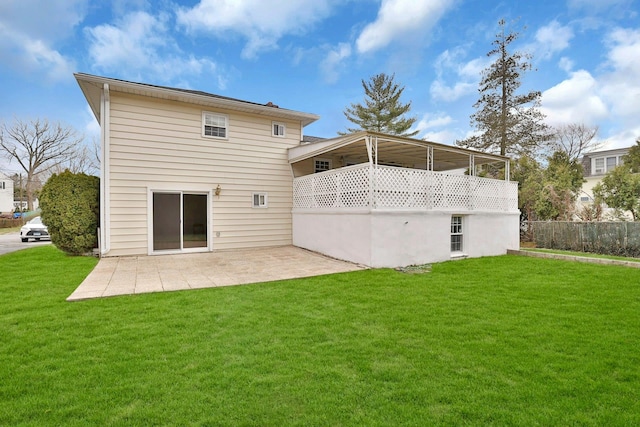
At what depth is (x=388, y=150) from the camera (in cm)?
1066

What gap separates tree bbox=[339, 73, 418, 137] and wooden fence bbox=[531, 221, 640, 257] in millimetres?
15562

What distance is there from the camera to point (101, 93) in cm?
889

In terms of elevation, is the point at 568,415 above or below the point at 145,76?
below

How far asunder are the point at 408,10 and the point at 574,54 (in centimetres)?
841

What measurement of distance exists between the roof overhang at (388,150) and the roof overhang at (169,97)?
1.30 m

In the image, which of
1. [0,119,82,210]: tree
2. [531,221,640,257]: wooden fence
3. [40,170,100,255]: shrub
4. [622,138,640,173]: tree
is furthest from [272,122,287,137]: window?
[0,119,82,210]: tree

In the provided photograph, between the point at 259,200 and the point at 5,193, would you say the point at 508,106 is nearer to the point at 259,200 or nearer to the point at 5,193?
the point at 259,200

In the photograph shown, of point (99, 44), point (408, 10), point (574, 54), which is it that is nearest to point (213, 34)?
point (99, 44)

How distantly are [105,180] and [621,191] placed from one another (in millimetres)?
19345

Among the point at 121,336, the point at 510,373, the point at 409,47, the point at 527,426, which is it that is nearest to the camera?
the point at 527,426

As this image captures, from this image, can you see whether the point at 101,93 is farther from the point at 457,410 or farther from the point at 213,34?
the point at 457,410

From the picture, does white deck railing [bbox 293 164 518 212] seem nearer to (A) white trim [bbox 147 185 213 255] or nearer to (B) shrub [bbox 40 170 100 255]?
(A) white trim [bbox 147 185 213 255]

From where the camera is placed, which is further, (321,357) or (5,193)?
(5,193)

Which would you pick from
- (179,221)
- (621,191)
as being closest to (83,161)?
(179,221)
